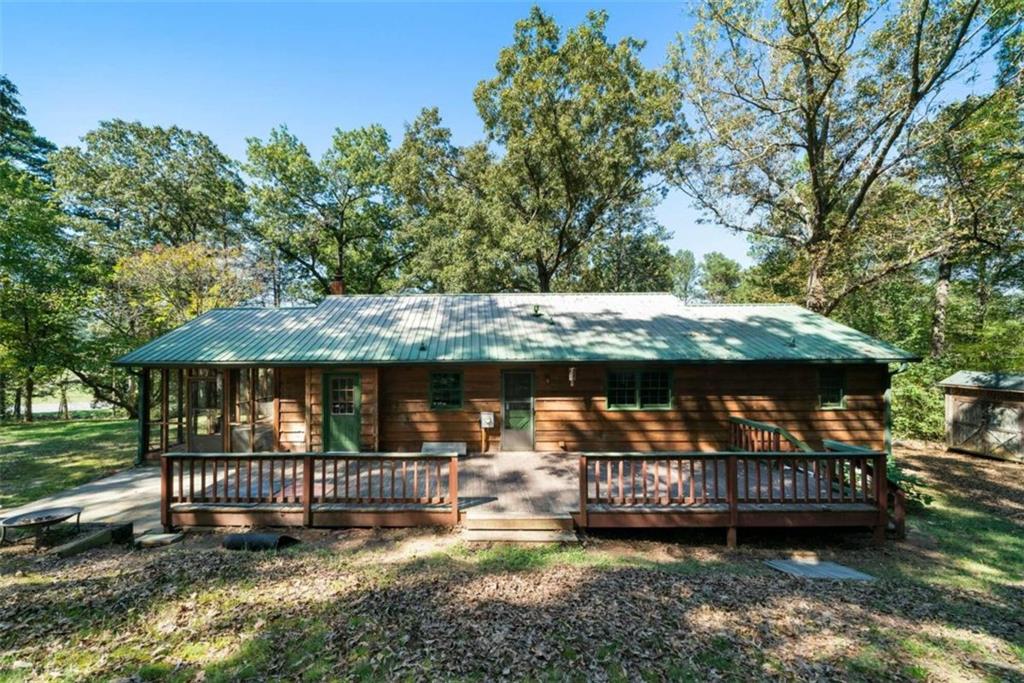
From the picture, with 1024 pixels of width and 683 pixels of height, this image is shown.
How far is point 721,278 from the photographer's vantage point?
140 feet

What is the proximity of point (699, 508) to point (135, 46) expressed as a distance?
14.6 meters

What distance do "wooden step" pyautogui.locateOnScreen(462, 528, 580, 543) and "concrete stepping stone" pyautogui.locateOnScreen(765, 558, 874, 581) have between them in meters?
2.57

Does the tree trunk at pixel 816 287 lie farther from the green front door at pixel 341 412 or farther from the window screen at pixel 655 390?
the green front door at pixel 341 412

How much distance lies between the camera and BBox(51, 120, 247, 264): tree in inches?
850

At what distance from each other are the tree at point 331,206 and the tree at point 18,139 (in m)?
11.1

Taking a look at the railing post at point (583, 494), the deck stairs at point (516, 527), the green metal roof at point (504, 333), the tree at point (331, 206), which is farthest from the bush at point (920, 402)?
the tree at point (331, 206)

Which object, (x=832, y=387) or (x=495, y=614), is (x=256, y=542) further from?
(x=832, y=387)

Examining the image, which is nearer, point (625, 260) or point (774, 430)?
point (774, 430)

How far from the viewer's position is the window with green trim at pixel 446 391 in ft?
32.6

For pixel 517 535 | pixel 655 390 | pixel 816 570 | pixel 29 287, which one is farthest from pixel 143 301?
pixel 816 570

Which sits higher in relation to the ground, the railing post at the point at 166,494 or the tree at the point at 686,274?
the tree at the point at 686,274

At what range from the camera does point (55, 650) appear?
332 cm

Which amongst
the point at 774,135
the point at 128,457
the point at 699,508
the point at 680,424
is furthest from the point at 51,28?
the point at 774,135

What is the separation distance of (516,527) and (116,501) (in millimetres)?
7010
